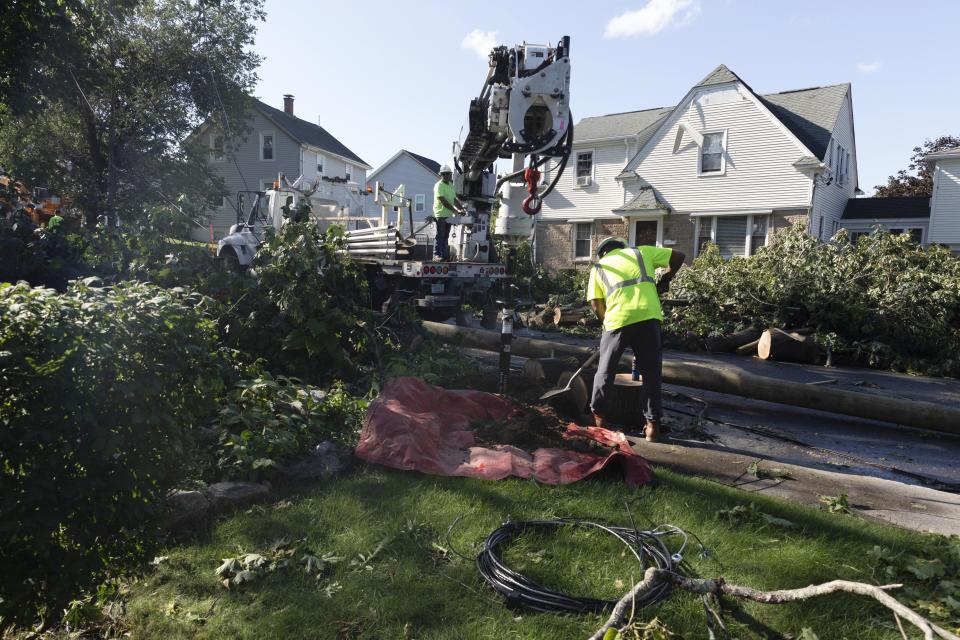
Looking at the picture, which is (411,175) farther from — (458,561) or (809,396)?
(458,561)

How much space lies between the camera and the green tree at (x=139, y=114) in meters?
24.5

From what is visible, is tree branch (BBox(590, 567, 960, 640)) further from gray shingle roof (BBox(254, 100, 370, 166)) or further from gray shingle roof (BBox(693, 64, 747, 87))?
gray shingle roof (BBox(254, 100, 370, 166))

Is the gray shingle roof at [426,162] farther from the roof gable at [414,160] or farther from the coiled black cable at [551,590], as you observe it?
the coiled black cable at [551,590]

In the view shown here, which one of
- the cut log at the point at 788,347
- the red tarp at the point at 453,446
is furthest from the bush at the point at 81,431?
the cut log at the point at 788,347

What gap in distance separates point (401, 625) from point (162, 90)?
2752cm

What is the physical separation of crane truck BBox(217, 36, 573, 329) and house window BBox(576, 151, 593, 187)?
15.4 m

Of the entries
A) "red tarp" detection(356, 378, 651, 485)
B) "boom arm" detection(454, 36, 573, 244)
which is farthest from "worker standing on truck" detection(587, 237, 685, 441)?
"boom arm" detection(454, 36, 573, 244)

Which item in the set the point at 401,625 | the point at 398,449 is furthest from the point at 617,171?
the point at 401,625

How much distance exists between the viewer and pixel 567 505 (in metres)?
4.00

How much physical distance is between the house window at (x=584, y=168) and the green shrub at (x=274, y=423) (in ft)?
72.4

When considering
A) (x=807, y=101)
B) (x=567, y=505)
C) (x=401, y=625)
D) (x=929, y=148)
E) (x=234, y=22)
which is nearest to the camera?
(x=401, y=625)

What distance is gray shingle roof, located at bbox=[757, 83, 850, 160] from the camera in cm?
2225

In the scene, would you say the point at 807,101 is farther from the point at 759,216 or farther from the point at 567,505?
the point at 567,505

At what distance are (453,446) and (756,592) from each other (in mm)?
2823
